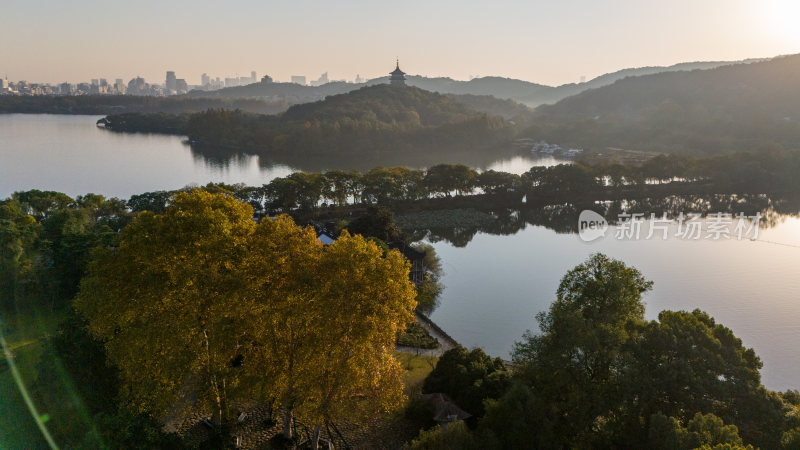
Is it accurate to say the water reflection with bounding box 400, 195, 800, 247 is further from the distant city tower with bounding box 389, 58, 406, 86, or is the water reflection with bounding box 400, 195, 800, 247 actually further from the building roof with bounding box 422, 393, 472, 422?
the distant city tower with bounding box 389, 58, 406, 86

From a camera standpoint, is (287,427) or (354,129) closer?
(287,427)

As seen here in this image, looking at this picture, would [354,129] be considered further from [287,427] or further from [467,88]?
[467,88]

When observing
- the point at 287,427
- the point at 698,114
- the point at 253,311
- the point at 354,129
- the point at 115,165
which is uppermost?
the point at 698,114

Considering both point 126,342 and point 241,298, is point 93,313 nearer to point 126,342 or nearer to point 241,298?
point 126,342

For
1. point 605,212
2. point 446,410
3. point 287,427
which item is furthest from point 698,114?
point 287,427

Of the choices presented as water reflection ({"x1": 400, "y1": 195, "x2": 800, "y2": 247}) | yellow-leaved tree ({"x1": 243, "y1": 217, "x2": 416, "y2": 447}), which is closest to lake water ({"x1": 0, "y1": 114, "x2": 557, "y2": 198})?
water reflection ({"x1": 400, "y1": 195, "x2": 800, "y2": 247})
